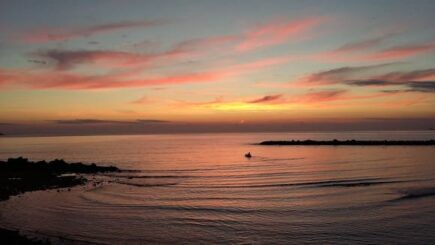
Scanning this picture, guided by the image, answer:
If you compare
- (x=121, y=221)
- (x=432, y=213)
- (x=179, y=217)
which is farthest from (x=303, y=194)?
(x=121, y=221)

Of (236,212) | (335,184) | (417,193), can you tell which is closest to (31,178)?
(236,212)

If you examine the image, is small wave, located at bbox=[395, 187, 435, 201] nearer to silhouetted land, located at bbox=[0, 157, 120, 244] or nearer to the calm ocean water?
the calm ocean water

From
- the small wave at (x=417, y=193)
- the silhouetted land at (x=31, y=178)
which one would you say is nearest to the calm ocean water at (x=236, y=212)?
the small wave at (x=417, y=193)

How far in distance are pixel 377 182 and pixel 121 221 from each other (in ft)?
86.1

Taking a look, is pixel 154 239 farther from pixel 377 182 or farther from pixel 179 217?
pixel 377 182

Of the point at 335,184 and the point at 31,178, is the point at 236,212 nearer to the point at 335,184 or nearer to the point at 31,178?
the point at 335,184

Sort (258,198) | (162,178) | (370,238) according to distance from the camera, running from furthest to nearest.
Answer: (162,178)
(258,198)
(370,238)

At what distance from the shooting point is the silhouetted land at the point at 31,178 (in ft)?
98.9

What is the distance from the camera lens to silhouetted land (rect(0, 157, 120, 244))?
30.1m

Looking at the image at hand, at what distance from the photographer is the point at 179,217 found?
24781 mm

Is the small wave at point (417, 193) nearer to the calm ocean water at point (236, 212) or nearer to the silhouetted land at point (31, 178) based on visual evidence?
the calm ocean water at point (236, 212)

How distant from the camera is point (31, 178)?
4169 cm

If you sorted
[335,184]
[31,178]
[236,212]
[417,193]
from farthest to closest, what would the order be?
[31,178], [335,184], [417,193], [236,212]

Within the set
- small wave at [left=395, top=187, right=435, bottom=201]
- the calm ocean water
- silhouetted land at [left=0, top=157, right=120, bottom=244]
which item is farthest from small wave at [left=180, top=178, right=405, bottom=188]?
silhouetted land at [left=0, top=157, right=120, bottom=244]
